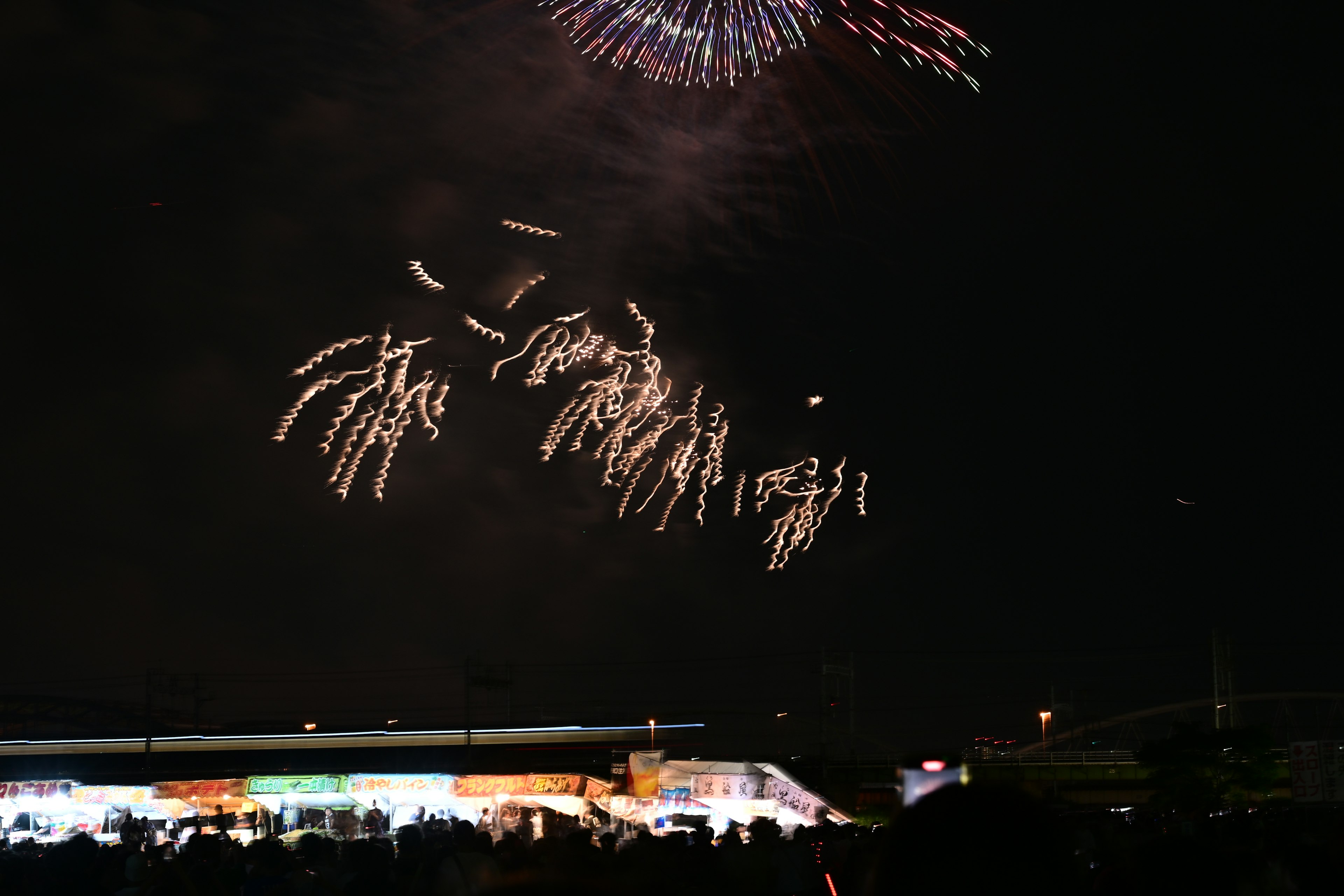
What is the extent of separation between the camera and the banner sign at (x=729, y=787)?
29.8 meters

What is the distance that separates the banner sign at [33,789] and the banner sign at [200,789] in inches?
103

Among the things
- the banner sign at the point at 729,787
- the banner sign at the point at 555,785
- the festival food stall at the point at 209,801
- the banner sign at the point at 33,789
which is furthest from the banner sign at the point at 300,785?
the banner sign at the point at 729,787

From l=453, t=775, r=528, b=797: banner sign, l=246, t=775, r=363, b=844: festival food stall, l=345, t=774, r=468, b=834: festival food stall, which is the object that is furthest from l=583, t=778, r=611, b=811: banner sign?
l=246, t=775, r=363, b=844: festival food stall

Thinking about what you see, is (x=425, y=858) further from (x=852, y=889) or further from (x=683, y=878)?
(x=852, y=889)

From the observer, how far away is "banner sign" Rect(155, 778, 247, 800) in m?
31.0

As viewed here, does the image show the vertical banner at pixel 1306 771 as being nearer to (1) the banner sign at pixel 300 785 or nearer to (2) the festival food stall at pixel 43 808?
(1) the banner sign at pixel 300 785

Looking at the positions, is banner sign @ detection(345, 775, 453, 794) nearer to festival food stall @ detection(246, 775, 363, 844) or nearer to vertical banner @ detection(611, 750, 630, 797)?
festival food stall @ detection(246, 775, 363, 844)

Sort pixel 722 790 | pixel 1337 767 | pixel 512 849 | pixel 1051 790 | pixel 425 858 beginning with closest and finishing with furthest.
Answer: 1. pixel 425 858
2. pixel 512 849
3. pixel 1337 767
4. pixel 722 790
5. pixel 1051 790

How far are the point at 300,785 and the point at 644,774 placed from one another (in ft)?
31.6

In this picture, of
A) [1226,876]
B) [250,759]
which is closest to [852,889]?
[1226,876]

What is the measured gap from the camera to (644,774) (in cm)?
3047

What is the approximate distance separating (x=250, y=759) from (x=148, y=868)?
168ft

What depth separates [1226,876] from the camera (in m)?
3.70

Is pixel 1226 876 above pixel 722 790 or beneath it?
above
